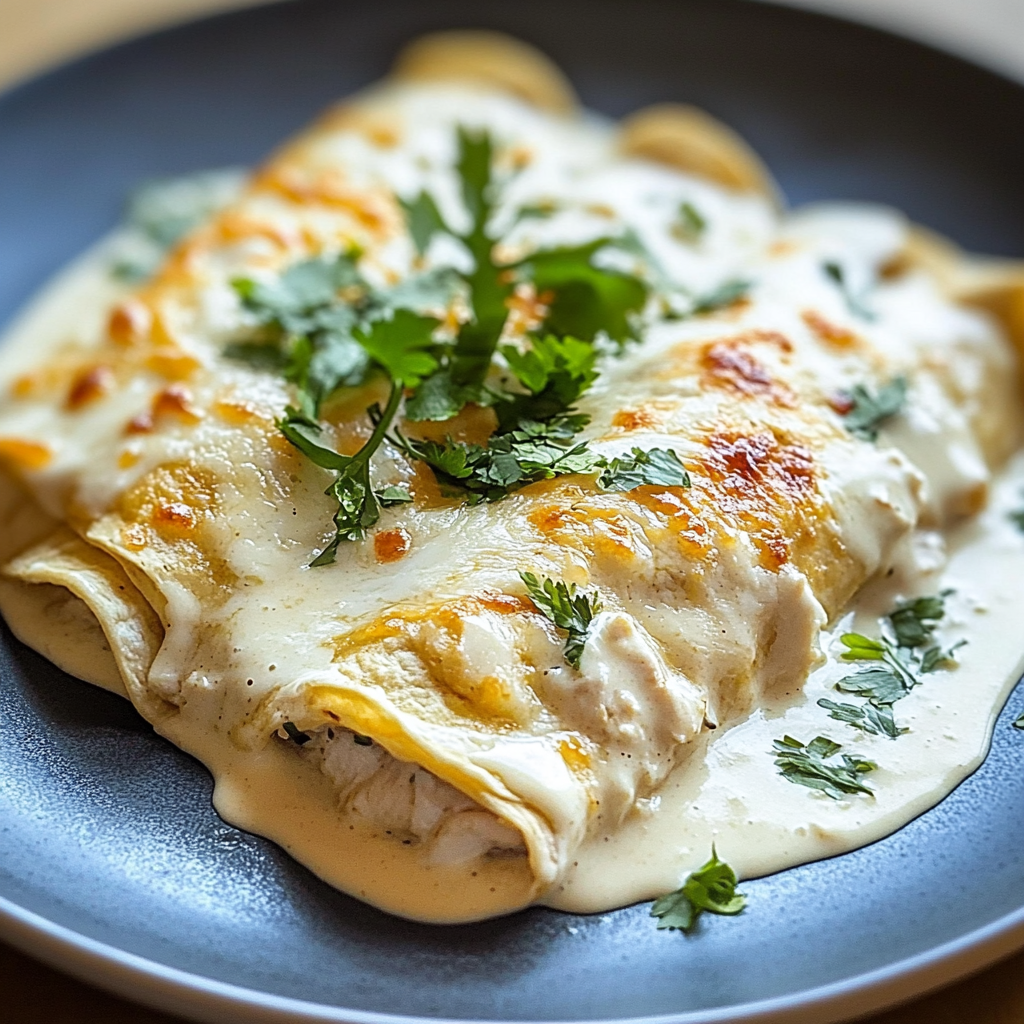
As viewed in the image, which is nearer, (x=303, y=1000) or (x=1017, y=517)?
(x=303, y=1000)

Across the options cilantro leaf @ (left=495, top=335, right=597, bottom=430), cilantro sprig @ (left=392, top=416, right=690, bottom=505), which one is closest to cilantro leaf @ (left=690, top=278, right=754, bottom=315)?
cilantro leaf @ (left=495, top=335, right=597, bottom=430)

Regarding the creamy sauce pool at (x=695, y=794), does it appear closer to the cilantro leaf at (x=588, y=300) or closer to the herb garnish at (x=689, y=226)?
the cilantro leaf at (x=588, y=300)

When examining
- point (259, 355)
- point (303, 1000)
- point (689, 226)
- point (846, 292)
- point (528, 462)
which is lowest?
point (303, 1000)

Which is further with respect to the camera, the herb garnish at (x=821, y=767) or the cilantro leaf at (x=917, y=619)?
the cilantro leaf at (x=917, y=619)

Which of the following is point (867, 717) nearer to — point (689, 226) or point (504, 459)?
point (504, 459)

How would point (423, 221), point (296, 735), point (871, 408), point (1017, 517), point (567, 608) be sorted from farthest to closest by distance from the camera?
point (423, 221) → point (1017, 517) → point (871, 408) → point (296, 735) → point (567, 608)

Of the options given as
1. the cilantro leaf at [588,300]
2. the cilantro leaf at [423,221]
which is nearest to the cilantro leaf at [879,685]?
the cilantro leaf at [588,300]

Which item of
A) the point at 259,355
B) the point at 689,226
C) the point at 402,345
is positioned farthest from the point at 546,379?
the point at 689,226

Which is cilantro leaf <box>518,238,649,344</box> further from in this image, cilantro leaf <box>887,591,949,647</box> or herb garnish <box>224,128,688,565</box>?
cilantro leaf <box>887,591,949,647</box>

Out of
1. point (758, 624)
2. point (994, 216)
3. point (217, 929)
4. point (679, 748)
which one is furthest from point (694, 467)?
point (994, 216)
